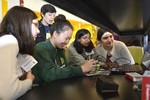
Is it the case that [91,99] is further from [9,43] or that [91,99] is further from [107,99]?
[9,43]

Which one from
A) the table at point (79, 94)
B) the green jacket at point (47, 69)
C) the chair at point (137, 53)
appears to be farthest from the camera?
the chair at point (137, 53)

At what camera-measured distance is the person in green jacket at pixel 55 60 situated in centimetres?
135

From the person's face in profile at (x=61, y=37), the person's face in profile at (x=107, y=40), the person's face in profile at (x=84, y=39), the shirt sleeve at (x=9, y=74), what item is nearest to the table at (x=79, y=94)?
the shirt sleeve at (x=9, y=74)

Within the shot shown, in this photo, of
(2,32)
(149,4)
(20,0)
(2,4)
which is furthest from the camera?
(20,0)

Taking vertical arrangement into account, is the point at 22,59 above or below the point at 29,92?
above

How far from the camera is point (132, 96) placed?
843 millimetres

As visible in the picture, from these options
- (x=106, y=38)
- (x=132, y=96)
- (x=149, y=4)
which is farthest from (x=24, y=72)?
(x=106, y=38)

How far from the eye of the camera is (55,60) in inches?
59.0

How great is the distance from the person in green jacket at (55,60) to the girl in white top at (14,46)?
8.3 inches

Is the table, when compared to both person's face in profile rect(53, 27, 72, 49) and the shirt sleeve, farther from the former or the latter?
person's face in profile rect(53, 27, 72, 49)

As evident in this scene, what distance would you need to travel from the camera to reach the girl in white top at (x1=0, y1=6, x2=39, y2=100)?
890 mm

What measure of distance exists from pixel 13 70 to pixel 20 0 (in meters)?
1.65

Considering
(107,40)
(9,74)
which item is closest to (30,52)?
(9,74)

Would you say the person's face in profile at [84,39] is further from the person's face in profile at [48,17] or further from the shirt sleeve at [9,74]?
the shirt sleeve at [9,74]
